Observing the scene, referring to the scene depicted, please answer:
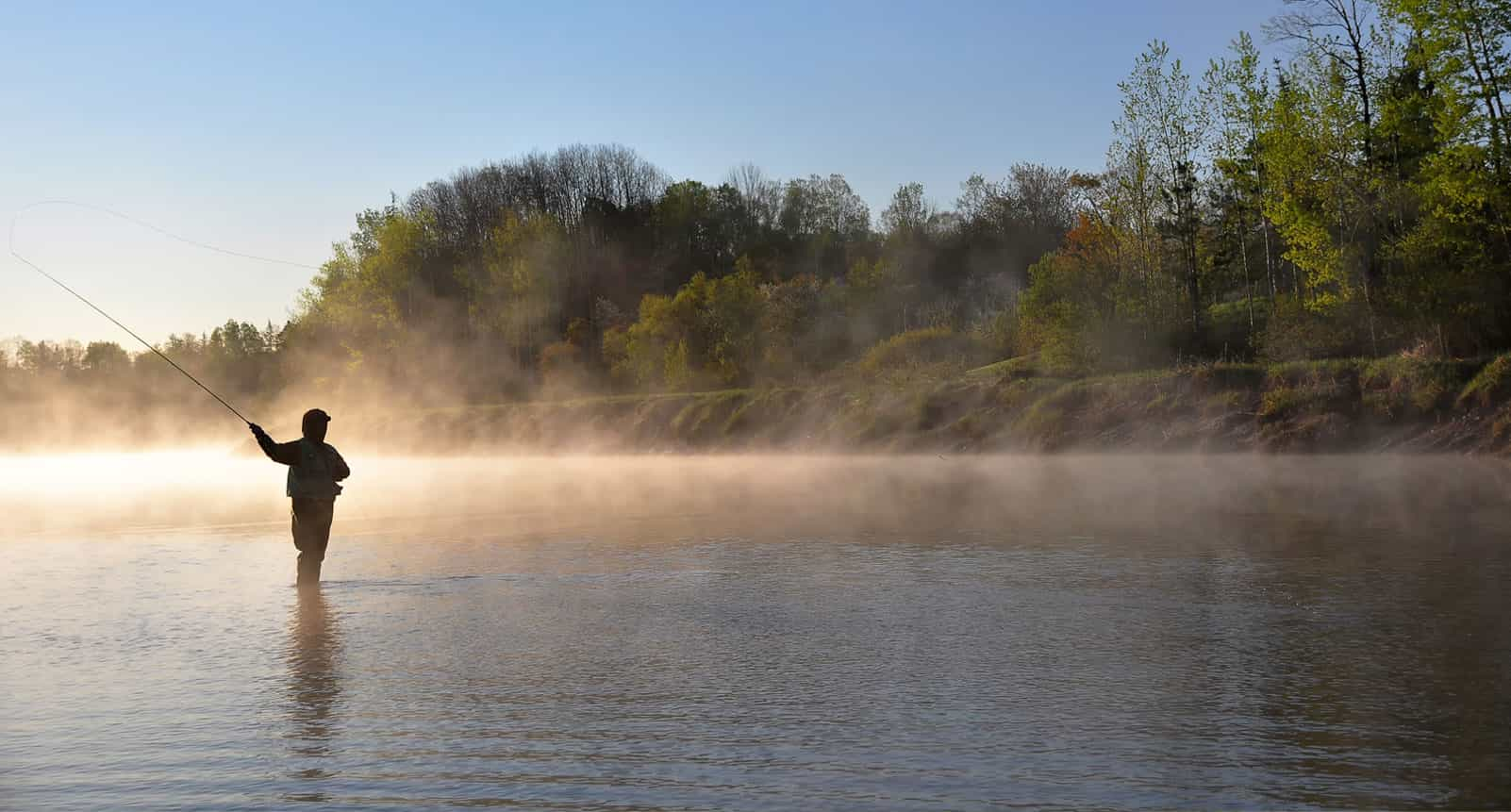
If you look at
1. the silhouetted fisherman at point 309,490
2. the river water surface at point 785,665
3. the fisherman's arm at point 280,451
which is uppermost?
the fisherman's arm at point 280,451

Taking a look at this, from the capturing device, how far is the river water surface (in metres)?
5.36

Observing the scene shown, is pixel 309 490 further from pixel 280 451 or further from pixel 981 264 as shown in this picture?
pixel 981 264

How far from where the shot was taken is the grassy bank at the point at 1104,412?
29281 millimetres

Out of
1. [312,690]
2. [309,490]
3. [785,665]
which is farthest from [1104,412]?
[312,690]

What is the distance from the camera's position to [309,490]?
11648mm

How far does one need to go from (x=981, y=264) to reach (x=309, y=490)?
8671 centimetres

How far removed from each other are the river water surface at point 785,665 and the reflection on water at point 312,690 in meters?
0.03

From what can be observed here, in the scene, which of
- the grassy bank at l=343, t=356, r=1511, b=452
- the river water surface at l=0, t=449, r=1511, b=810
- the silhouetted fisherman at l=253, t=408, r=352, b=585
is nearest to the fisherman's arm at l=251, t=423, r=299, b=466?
the silhouetted fisherman at l=253, t=408, r=352, b=585

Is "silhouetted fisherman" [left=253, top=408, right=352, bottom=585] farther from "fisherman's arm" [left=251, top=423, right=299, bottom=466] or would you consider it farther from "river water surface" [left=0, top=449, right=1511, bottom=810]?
"river water surface" [left=0, top=449, right=1511, bottom=810]

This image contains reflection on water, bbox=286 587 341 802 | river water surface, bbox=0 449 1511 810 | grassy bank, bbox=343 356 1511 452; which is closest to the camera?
river water surface, bbox=0 449 1511 810

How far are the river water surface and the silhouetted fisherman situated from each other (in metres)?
0.45

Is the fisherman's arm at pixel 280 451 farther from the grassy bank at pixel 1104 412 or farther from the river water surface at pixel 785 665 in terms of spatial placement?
the grassy bank at pixel 1104 412

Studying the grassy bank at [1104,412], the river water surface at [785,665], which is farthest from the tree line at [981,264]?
the river water surface at [785,665]

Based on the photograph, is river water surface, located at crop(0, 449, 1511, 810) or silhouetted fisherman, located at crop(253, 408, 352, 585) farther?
silhouetted fisherman, located at crop(253, 408, 352, 585)
